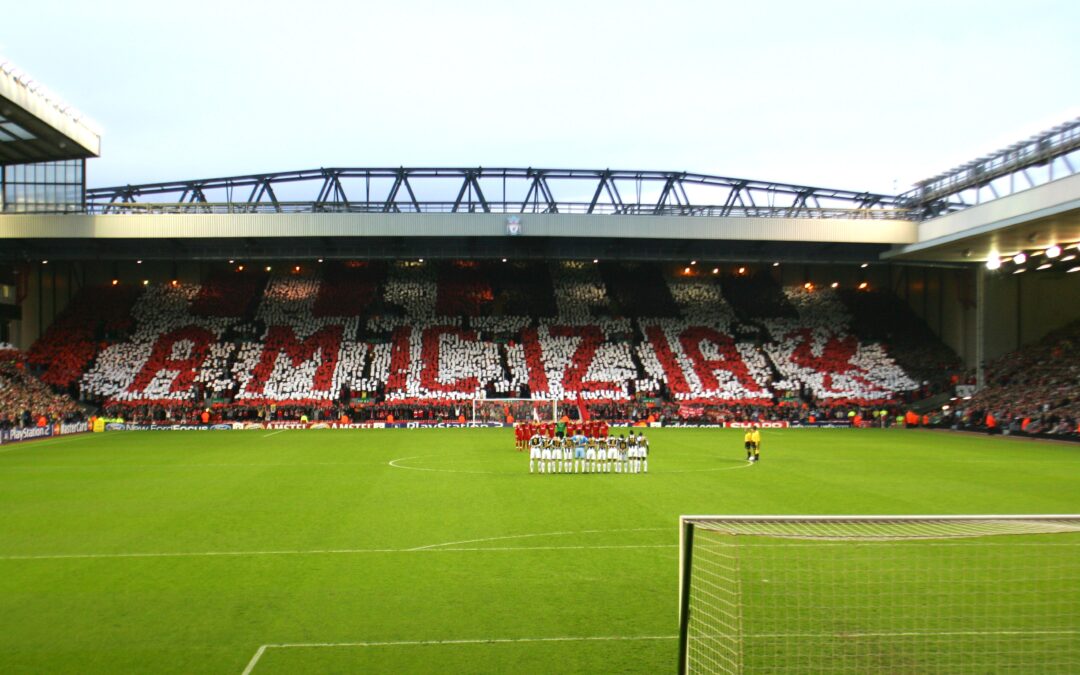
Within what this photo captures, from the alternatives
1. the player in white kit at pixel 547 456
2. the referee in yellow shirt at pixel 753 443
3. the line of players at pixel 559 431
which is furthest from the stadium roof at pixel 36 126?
the referee in yellow shirt at pixel 753 443

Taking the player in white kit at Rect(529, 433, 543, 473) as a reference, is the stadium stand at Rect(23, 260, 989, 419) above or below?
above

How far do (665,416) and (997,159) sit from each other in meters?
21.9

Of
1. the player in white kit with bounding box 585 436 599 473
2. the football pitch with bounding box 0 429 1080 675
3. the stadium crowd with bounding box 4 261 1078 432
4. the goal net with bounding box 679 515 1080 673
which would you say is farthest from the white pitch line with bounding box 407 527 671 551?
the stadium crowd with bounding box 4 261 1078 432

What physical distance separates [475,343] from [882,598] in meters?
43.4

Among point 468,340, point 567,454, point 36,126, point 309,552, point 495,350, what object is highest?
point 36,126

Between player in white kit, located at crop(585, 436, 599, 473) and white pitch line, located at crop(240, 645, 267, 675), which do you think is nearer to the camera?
white pitch line, located at crop(240, 645, 267, 675)

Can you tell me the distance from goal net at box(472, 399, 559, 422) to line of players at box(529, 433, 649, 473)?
67.2 ft

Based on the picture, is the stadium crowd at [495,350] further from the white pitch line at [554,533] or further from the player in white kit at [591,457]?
the white pitch line at [554,533]

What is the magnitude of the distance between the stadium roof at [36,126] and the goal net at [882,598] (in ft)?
101

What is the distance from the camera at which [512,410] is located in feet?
150

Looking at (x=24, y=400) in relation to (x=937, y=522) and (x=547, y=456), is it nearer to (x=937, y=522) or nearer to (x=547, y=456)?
(x=547, y=456)

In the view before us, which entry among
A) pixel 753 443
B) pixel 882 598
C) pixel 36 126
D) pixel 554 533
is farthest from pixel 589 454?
pixel 36 126

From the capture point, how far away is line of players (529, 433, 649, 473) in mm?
23297

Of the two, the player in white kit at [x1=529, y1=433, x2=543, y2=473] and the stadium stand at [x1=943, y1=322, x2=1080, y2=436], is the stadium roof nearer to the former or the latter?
the player in white kit at [x1=529, y1=433, x2=543, y2=473]
